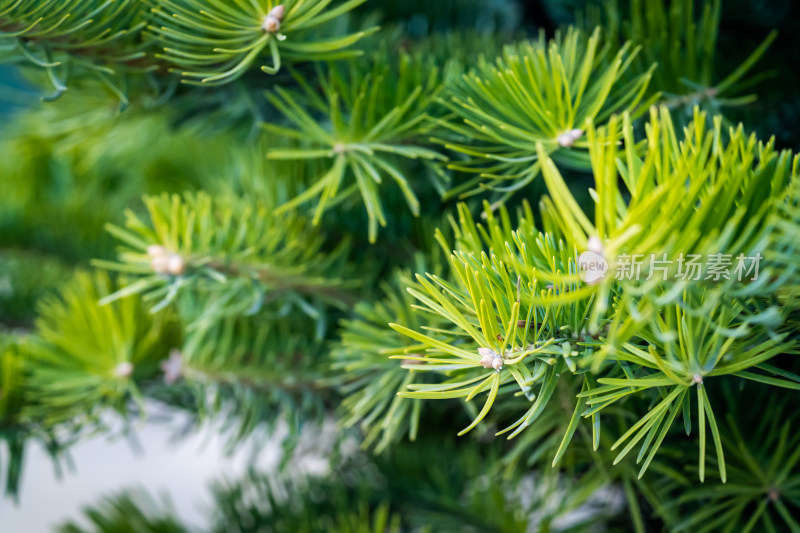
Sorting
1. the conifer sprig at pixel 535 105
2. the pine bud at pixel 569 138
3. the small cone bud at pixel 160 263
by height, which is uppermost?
the conifer sprig at pixel 535 105

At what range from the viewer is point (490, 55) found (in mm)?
Answer: 200

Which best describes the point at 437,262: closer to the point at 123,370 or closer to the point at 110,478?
the point at 123,370

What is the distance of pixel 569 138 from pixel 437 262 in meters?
0.05

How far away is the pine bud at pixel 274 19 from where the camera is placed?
0.14m

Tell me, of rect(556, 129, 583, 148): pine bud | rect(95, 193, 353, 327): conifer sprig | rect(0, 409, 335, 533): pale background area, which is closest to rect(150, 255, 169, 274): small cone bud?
rect(95, 193, 353, 327): conifer sprig

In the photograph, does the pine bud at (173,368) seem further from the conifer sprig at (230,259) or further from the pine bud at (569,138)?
the pine bud at (569,138)

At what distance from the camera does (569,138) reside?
14cm

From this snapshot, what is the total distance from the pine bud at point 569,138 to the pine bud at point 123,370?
15 cm

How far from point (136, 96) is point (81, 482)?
473mm

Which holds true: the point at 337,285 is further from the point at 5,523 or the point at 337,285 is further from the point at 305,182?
the point at 5,523

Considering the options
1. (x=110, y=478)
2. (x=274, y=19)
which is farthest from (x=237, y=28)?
(x=110, y=478)

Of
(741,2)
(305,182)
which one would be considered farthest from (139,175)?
Result: (741,2)

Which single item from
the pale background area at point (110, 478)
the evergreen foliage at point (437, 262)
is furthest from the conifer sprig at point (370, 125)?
the pale background area at point (110, 478)

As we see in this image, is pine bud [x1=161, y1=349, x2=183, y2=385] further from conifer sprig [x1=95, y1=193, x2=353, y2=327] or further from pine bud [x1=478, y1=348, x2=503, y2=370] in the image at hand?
pine bud [x1=478, y1=348, x2=503, y2=370]
